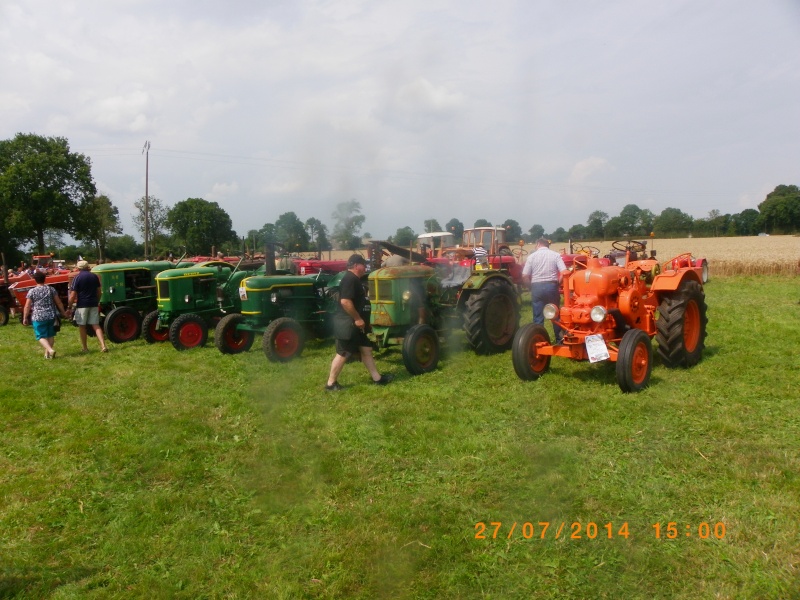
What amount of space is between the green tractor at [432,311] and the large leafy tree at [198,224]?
31.3 m

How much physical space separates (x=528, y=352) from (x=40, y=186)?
34346mm

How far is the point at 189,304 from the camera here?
9656 mm

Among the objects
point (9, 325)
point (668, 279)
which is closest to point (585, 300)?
point (668, 279)

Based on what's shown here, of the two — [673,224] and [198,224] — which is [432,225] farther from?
[673,224]

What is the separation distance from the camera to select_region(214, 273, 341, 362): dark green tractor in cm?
780

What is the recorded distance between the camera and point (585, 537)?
304 centimetres

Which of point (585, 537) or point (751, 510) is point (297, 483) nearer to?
point (585, 537)

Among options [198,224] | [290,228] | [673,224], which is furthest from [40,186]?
[673,224]

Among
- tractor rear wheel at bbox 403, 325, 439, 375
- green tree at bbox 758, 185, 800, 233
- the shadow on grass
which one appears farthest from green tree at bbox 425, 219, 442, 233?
green tree at bbox 758, 185, 800, 233

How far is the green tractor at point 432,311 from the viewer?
6738 millimetres

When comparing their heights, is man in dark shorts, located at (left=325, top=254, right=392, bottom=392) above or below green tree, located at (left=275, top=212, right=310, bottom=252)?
below

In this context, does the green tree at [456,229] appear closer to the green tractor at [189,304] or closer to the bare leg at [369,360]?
the green tractor at [189,304]

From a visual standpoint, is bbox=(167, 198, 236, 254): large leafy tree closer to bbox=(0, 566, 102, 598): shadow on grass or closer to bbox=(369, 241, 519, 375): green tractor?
bbox=(369, 241, 519, 375): green tractor

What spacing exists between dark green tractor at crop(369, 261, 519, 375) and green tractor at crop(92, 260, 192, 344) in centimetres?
508
